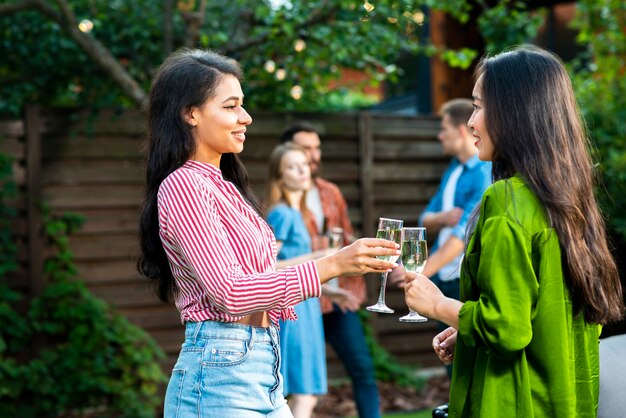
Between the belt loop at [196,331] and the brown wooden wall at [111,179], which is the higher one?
the brown wooden wall at [111,179]

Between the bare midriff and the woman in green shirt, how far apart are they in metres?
0.43

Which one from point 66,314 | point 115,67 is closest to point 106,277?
point 66,314

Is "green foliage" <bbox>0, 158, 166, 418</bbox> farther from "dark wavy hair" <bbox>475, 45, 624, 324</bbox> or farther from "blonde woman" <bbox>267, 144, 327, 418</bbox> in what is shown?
"dark wavy hair" <bbox>475, 45, 624, 324</bbox>

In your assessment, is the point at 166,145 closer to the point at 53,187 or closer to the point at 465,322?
the point at 465,322

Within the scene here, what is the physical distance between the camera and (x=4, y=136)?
21.3 feet

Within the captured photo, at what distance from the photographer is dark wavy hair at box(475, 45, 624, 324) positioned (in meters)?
2.37

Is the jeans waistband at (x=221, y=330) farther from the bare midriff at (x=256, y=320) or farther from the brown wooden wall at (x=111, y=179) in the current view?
the brown wooden wall at (x=111, y=179)

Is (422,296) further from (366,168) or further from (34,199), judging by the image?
(366,168)

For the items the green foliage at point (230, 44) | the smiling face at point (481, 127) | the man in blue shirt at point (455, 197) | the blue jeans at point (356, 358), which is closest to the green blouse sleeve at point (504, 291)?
the smiling face at point (481, 127)

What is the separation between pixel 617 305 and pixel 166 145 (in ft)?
4.55

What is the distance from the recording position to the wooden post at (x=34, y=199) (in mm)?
6551

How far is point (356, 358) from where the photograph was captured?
5336mm

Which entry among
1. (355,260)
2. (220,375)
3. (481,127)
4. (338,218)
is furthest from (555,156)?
(338,218)

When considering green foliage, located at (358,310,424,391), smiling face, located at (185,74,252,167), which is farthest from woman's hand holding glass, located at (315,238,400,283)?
green foliage, located at (358,310,424,391)
